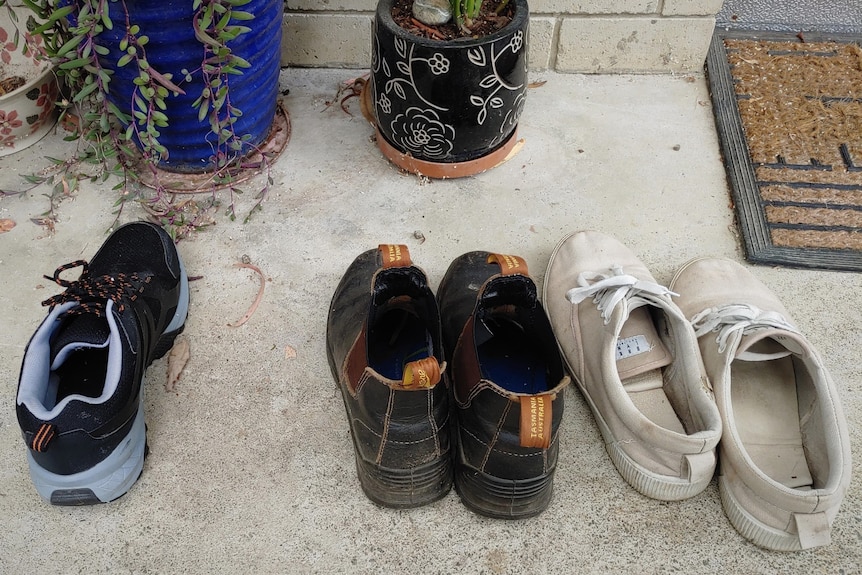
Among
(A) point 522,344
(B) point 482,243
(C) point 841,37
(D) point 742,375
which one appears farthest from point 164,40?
(C) point 841,37

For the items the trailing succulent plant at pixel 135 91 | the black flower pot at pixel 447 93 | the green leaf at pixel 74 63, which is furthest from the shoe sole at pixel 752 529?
the green leaf at pixel 74 63

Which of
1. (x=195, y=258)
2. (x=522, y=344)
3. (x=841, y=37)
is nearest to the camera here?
(x=522, y=344)

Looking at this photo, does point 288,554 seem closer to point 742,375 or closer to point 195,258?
point 195,258

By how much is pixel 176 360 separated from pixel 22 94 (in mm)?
856

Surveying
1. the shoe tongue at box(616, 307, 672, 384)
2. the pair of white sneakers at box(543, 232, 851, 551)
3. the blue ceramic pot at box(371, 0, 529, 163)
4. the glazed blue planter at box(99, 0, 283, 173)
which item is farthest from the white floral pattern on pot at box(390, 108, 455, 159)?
the shoe tongue at box(616, 307, 672, 384)

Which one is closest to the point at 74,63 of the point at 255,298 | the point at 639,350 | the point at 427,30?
the point at 255,298

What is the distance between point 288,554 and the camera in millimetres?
1131

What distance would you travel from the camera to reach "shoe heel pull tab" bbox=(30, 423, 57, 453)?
1025mm

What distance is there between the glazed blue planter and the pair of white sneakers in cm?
87

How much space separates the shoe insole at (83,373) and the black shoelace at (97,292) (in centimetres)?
8

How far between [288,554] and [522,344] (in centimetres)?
55

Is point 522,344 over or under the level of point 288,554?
over

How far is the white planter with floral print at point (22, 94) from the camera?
168cm

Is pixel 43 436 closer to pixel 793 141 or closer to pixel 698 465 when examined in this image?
pixel 698 465
